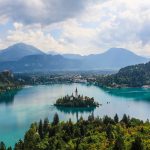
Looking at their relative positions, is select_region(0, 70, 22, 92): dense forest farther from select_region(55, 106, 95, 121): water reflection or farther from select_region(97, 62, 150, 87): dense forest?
select_region(55, 106, 95, 121): water reflection

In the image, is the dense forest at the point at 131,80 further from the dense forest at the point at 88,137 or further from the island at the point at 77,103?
the dense forest at the point at 88,137

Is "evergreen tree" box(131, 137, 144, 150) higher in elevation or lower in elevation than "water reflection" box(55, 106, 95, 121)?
higher

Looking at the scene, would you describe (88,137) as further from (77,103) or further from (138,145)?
(77,103)

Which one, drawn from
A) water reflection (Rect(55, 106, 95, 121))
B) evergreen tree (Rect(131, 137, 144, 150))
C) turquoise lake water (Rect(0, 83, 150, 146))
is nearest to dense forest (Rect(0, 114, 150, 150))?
evergreen tree (Rect(131, 137, 144, 150))

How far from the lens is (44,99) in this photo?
114m

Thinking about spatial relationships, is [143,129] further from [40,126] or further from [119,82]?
[119,82]

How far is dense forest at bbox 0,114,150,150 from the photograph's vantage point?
3688 cm

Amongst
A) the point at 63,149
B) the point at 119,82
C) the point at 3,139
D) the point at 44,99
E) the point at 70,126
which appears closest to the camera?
the point at 63,149

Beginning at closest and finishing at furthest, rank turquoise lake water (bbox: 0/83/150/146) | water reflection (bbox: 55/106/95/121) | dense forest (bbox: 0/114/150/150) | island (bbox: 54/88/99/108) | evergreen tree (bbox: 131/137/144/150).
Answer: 1. evergreen tree (bbox: 131/137/144/150)
2. dense forest (bbox: 0/114/150/150)
3. turquoise lake water (bbox: 0/83/150/146)
4. water reflection (bbox: 55/106/95/121)
5. island (bbox: 54/88/99/108)

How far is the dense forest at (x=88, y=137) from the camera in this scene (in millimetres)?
36875

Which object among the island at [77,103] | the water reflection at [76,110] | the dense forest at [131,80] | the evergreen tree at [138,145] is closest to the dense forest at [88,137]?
the evergreen tree at [138,145]

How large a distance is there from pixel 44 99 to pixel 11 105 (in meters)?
14.9

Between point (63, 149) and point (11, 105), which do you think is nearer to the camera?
point (63, 149)

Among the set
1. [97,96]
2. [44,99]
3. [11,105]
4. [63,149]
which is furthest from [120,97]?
[63,149]
